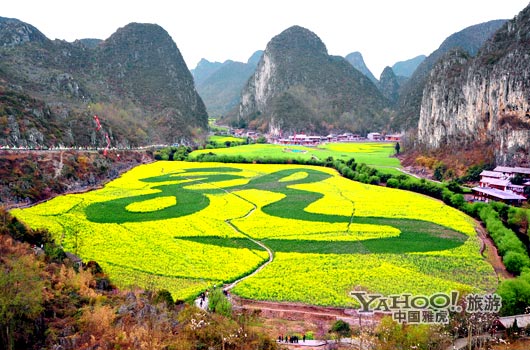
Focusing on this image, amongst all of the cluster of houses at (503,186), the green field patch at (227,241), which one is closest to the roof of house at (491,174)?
the cluster of houses at (503,186)

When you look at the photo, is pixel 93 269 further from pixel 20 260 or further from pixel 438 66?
pixel 438 66

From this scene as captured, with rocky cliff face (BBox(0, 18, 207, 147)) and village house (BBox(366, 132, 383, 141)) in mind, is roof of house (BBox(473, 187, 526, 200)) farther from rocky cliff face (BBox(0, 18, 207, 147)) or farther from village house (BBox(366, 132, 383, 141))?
village house (BBox(366, 132, 383, 141))

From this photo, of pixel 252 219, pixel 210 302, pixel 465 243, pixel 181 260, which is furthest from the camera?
pixel 252 219

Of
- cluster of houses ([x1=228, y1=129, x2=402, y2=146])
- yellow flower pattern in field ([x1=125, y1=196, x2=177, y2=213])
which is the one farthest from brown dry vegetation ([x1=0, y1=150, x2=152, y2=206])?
cluster of houses ([x1=228, y1=129, x2=402, y2=146])

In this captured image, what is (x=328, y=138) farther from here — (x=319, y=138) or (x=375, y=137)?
(x=375, y=137)

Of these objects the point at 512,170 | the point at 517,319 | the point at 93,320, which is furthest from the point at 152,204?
the point at 512,170

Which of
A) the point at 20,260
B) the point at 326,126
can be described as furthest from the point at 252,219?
the point at 326,126
